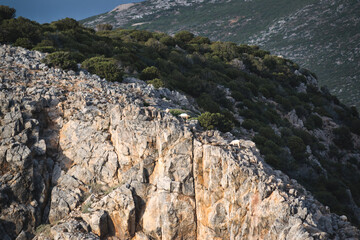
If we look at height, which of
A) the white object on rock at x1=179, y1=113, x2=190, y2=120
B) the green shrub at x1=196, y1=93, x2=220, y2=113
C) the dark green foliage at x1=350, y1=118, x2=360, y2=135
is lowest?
the dark green foliage at x1=350, y1=118, x2=360, y2=135

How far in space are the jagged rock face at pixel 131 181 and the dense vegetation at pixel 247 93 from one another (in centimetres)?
378

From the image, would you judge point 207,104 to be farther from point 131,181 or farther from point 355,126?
point 355,126

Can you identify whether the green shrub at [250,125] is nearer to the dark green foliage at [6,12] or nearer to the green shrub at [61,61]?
the green shrub at [61,61]

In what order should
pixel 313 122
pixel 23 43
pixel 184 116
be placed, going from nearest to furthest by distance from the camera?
pixel 184 116 < pixel 23 43 < pixel 313 122

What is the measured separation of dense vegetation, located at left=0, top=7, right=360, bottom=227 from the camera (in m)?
22.1

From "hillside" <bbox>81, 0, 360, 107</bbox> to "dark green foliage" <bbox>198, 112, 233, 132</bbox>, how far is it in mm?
55576

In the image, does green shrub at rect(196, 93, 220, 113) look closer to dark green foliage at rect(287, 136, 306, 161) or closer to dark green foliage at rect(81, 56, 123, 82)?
dark green foliage at rect(287, 136, 306, 161)

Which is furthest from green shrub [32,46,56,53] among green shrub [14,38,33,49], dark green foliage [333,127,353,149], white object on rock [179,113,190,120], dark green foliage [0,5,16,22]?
dark green foliage [333,127,353,149]

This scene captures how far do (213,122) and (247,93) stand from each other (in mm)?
17374

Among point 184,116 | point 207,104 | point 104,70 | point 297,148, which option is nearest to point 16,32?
point 104,70

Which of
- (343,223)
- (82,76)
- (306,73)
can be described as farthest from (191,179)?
(306,73)

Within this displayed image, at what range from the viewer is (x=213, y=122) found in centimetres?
1697

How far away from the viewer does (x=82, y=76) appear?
20.0m

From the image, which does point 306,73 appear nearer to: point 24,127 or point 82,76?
point 82,76
